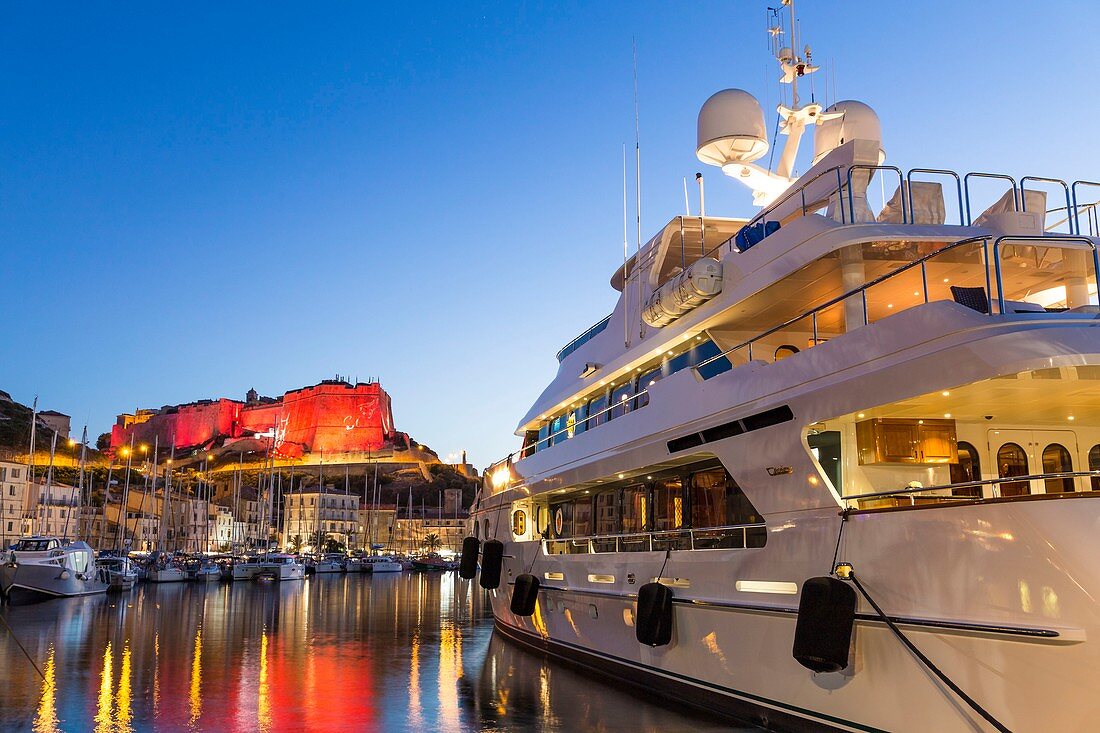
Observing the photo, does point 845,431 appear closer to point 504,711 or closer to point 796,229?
point 796,229

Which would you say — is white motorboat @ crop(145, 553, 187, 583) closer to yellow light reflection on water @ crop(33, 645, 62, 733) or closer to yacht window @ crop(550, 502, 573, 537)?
yellow light reflection on water @ crop(33, 645, 62, 733)

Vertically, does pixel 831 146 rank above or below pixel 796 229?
above

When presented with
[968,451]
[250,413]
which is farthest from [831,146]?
[250,413]

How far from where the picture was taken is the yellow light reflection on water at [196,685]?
9414 millimetres

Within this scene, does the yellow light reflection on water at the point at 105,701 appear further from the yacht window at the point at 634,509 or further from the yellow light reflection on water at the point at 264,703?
the yacht window at the point at 634,509

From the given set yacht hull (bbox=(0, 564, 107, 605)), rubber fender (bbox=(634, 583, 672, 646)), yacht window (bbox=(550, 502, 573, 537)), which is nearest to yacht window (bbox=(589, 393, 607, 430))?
yacht window (bbox=(550, 502, 573, 537))

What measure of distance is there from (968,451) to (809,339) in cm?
238

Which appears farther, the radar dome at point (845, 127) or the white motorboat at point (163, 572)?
the white motorboat at point (163, 572)

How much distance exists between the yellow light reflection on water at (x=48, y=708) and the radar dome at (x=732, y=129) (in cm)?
1034

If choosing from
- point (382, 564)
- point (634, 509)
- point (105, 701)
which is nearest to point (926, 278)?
point (634, 509)

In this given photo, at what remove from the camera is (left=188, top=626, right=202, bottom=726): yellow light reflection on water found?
30.9 feet

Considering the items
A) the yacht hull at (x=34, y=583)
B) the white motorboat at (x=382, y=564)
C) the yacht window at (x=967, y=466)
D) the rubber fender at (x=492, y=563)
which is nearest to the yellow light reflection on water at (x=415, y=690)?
the rubber fender at (x=492, y=563)

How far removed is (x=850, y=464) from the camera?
7.76 metres

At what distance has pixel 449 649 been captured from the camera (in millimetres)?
15688
